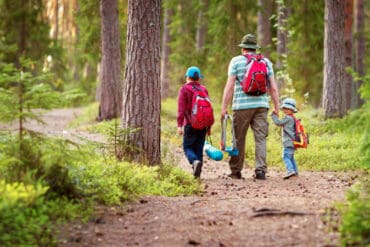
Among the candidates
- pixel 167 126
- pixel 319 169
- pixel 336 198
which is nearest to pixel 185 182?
pixel 336 198

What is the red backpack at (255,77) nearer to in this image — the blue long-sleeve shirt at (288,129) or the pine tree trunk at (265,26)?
the blue long-sleeve shirt at (288,129)

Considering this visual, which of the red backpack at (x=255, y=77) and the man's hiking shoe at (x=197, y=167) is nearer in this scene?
the man's hiking shoe at (x=197, y=167)

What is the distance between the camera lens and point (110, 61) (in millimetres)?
19562

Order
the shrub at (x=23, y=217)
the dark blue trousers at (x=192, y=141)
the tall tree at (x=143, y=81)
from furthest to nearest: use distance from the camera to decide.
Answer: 1. the dark blue trousers at (x=192, y=141)
2. the tall tree at (x=143, y=81)
3. the shrub at (x=23, y=217)

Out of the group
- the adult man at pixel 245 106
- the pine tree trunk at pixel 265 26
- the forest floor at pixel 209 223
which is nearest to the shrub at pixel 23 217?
the forest floor at pixel 209 223

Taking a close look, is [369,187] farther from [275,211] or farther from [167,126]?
[167,126]

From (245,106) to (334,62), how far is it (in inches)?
297

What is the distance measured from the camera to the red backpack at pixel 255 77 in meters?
9.99

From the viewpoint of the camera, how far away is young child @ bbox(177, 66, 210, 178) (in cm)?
995

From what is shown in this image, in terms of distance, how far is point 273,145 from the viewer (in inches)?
569

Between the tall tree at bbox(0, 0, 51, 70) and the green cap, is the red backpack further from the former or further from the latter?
the tall tree at bbox(0, 0, 51, 70)

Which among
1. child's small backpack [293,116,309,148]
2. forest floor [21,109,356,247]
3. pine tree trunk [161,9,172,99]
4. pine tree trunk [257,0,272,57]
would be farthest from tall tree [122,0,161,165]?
pine tree trunk [161,9,172,99]

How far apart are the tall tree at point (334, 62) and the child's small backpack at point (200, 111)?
26.3 ft

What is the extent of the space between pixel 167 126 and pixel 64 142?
11.6 metres
